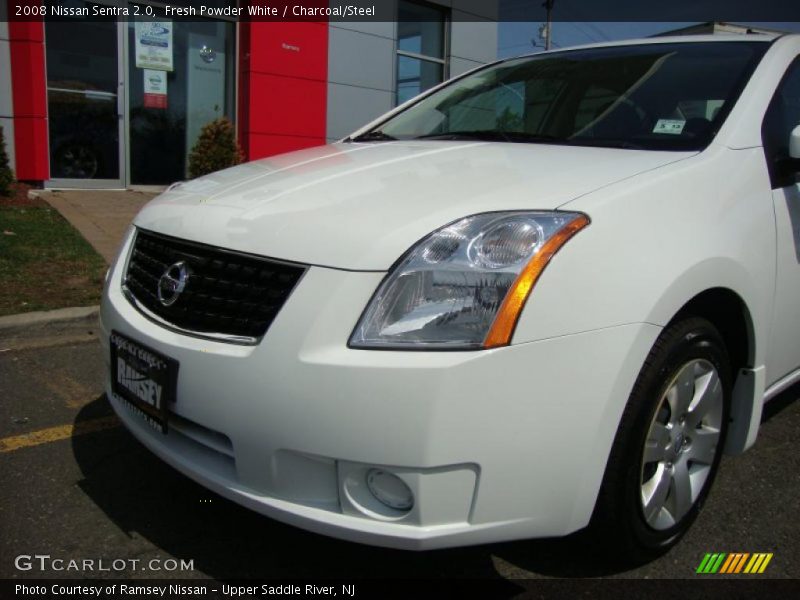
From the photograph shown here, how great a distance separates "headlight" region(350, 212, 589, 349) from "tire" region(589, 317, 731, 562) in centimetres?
44

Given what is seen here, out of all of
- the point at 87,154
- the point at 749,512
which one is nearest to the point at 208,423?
the point at 749,512

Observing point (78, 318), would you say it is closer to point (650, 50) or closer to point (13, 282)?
point (13, 282)

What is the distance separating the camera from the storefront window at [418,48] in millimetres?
12016

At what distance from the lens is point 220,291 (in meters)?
2.00

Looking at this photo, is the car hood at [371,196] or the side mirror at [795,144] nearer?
the car hood at [371,196]

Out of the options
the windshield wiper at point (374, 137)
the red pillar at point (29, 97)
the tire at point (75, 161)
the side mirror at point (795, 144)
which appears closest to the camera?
the side mirror at point (795, 144)

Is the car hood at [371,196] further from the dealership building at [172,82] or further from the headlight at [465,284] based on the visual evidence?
the dealership building at [172,82]

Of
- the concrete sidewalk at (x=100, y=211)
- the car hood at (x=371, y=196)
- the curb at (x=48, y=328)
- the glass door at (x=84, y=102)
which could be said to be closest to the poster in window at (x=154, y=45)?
the glass door at (x=84, y=102)

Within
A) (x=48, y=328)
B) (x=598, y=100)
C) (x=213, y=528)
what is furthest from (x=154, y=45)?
(x=213, y=528)

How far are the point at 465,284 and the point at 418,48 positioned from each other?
37.2 ft

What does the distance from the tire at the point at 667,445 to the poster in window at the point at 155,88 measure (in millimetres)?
8823

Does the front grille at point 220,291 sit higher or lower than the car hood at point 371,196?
lower

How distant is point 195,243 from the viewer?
2121mm

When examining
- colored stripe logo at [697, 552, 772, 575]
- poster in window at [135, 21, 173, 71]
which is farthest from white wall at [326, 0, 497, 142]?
colored stripe logo at [697, 552, 772, 575]
